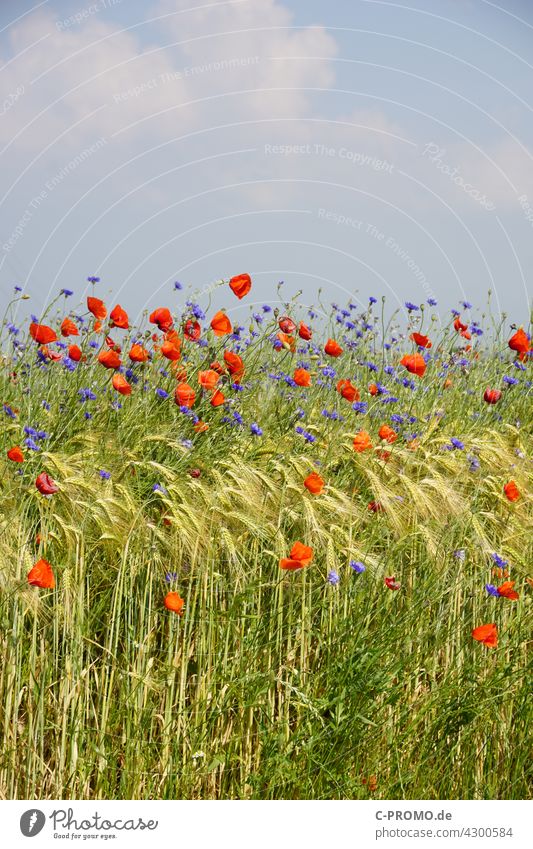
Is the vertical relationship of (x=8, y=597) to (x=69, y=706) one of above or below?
above

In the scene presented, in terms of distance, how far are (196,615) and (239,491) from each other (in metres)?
0.43

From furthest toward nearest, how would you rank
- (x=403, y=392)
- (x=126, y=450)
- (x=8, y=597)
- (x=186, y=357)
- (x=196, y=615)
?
(x=403, y=392), (x=186, y=357), (x=126, y=450), (x=196, y=615), (x=8, y=597)

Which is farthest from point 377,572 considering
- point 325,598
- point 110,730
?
point 110,730

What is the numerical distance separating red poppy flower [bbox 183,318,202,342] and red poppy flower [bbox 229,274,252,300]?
0.35m

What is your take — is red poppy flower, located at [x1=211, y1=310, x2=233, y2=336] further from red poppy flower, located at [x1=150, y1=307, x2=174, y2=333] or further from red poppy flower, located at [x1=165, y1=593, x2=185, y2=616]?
red poppy flower, located at [x1=165, y1=593, x2=185, y2=616]

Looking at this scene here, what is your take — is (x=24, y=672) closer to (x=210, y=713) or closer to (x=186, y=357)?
(x=210, y=713)

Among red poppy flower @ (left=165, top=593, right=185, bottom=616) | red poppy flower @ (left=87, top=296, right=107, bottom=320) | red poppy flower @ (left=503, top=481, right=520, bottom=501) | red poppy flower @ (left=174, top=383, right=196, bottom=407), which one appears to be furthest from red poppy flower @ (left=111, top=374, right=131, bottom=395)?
red poppy flower @ (left=503, top=481, right=520, bottom=501)

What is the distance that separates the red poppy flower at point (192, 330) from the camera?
4.12 m

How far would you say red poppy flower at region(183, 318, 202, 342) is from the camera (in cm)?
412

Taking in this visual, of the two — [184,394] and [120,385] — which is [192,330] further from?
[120,385]

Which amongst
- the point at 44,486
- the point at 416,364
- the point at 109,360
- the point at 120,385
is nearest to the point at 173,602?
the point at 44,486

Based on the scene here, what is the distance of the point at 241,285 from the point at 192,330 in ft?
1.33
